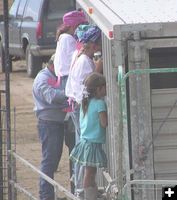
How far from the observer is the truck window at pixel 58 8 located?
17547 mm

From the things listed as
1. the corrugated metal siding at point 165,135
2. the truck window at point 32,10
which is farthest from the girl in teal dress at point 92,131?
the truck window at point 32,10

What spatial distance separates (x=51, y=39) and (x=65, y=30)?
32.5ft

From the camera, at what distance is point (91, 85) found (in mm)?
6375

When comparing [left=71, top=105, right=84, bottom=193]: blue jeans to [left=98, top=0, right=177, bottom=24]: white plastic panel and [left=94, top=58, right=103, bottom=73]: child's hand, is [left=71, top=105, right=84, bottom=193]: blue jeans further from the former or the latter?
[left=98, top=0, right=177, bottom=24]: white plastic panel

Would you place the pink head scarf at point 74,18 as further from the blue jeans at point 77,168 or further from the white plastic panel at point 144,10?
the white plastic panel at point 144,10

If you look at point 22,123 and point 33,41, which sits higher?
point 33,41

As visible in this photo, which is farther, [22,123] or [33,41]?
[33,41]

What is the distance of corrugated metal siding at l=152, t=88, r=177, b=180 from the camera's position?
569 centimetres

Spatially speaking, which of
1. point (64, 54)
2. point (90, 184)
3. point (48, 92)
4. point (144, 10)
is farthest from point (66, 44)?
point (144, 10)

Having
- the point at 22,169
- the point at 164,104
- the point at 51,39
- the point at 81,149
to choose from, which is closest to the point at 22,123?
the point at 22,169

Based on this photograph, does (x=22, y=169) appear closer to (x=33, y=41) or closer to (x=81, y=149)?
(x=81, y=149)

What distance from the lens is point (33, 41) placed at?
17812 mm

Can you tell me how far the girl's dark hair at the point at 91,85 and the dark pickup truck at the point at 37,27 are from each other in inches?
419

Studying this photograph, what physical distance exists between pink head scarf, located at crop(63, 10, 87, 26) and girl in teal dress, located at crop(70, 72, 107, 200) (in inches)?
50.9
